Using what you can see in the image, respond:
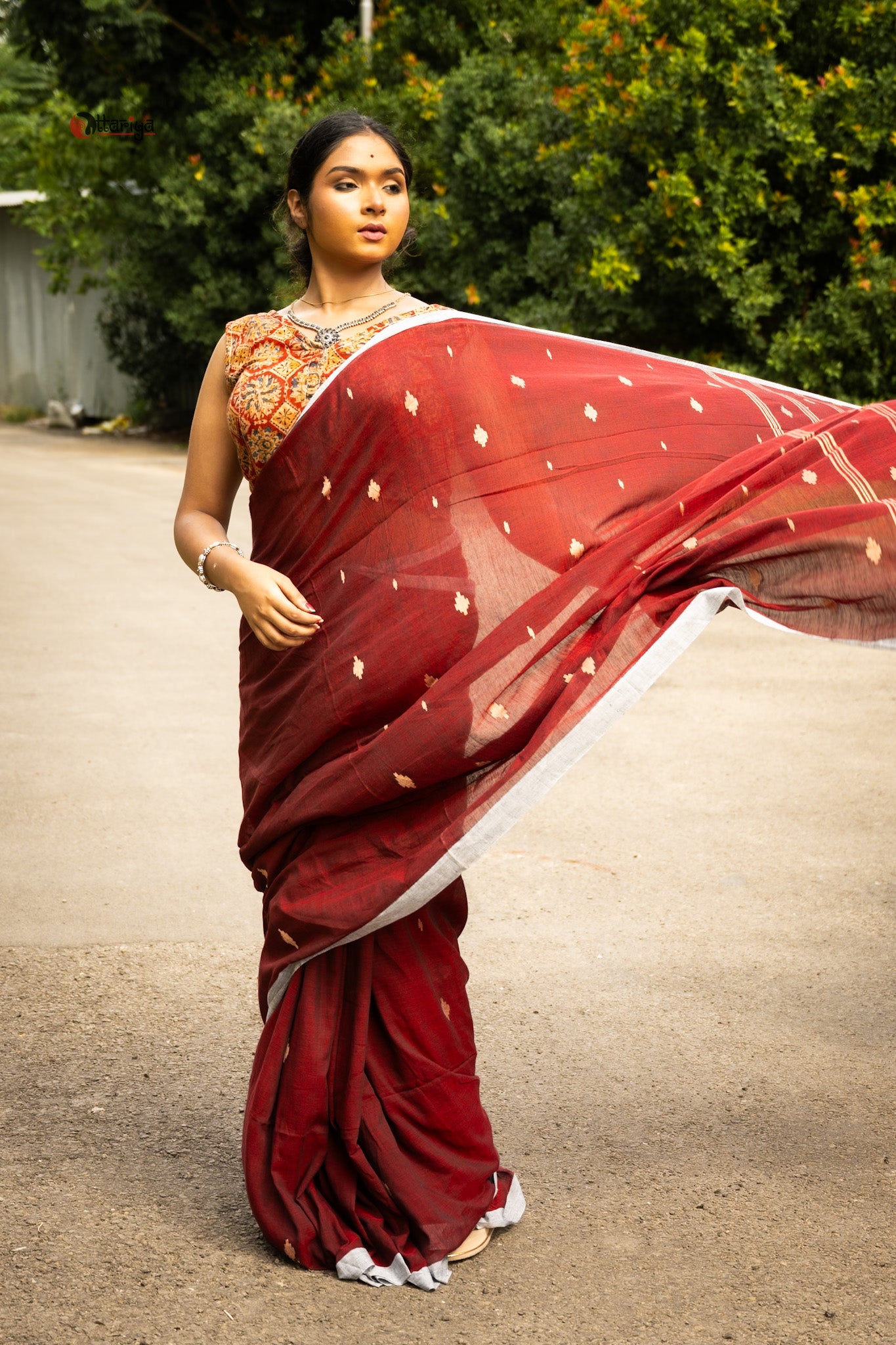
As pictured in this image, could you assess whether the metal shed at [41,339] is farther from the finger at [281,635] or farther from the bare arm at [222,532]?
the finger at [281,635]

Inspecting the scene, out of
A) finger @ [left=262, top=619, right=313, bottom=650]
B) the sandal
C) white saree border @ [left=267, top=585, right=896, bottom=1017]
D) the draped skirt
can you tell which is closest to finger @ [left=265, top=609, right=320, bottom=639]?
finger @ [left=262, top=619, right=313, bottom=650]

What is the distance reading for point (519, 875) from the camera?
4363 millimetres

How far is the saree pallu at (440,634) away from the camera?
223 cm

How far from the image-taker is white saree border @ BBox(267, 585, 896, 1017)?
218 cm

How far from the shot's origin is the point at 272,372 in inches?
93.0

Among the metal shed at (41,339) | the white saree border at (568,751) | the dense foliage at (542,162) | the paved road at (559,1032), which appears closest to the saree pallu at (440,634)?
the white saree border at (568,751)

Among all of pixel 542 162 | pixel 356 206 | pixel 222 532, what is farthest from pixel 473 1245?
pixel 542 162

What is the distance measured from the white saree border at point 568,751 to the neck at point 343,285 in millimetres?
771

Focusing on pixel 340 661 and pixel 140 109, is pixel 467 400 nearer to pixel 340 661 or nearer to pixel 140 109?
pixel 340 661

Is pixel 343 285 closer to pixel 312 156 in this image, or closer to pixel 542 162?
pixel 312 156

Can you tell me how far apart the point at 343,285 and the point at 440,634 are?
646mm

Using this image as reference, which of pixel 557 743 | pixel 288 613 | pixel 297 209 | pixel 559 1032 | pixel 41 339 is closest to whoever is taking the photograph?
pixel 557 743

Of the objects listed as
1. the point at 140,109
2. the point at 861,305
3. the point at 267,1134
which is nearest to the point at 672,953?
the point at 267,1134

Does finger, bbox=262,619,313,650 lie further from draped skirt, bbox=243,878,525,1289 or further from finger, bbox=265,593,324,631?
draped skirt, bbox=243,878,525,1289
